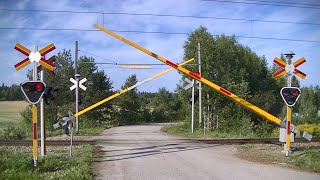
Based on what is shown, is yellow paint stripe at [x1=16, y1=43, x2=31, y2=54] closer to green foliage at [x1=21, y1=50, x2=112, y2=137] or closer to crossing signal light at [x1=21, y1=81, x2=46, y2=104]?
crossing signal light at [x1=21, y1=81, x2=46, y2=104]

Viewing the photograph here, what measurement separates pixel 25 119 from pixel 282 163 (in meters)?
28.9

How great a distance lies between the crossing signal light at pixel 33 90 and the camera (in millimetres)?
10898

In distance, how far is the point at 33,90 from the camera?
35.9 ft

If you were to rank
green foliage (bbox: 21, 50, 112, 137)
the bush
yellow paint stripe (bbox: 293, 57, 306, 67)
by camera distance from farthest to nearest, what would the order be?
green foliage (bbox: 21, 50, 112, 137) → the bush → yellow paint stripe (bbox: 293, 57, 306, 67)

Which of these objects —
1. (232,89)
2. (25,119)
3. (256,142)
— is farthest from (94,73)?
(256,142)

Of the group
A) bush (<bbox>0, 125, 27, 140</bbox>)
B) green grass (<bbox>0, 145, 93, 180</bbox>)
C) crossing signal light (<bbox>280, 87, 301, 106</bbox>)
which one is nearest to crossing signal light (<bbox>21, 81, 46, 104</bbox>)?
green grass (<bbox>0, 145, 93, 180</bbox>)

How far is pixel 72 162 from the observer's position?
38.1ft

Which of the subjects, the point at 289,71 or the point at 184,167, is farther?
the point at 289,71

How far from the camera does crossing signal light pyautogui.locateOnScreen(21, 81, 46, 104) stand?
35.8 ft

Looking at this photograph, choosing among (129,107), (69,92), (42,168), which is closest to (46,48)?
(42,168)

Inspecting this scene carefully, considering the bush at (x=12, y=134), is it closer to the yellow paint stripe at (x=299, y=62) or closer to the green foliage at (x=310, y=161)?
the yellow paint stripe at (x=299, y=62)

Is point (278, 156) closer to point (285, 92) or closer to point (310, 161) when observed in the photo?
point (310, 161)

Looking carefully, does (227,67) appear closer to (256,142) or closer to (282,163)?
(256,142)

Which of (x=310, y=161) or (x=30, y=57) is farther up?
(x=30, y=57)
